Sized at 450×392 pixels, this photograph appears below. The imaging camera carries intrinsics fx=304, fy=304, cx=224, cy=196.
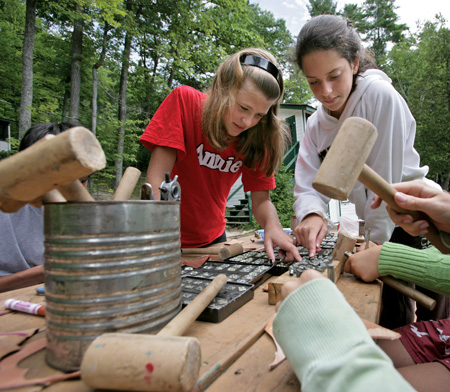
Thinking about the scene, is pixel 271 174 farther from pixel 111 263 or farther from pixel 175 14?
pixel 175 14

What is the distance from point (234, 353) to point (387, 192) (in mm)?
724

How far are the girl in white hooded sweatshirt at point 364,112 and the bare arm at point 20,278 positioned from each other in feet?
5.40

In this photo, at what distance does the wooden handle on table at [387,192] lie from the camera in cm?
97

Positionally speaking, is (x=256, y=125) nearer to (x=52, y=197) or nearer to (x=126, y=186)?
(x=126, y=186)

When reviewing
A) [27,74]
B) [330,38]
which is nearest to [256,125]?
[330,38]

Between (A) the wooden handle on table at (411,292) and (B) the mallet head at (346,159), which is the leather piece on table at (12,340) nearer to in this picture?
(B) the mallet head at (346,159)

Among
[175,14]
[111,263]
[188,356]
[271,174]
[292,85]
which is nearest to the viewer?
[188,356]

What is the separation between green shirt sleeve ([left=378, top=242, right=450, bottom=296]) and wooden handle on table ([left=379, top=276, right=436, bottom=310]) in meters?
0.03

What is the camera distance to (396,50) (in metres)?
24.7

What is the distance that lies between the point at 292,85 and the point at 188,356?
22533mm

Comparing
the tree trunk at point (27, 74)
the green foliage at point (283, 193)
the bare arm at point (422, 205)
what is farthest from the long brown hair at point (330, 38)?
the tree trunk at point (27, 74)

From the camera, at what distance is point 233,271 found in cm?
150

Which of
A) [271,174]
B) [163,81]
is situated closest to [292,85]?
[163,81]

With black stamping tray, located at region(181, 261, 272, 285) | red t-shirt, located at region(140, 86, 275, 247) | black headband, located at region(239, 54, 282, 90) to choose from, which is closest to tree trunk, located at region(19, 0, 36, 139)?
red t-shirt, located at region(140, 86, 275, 247)
